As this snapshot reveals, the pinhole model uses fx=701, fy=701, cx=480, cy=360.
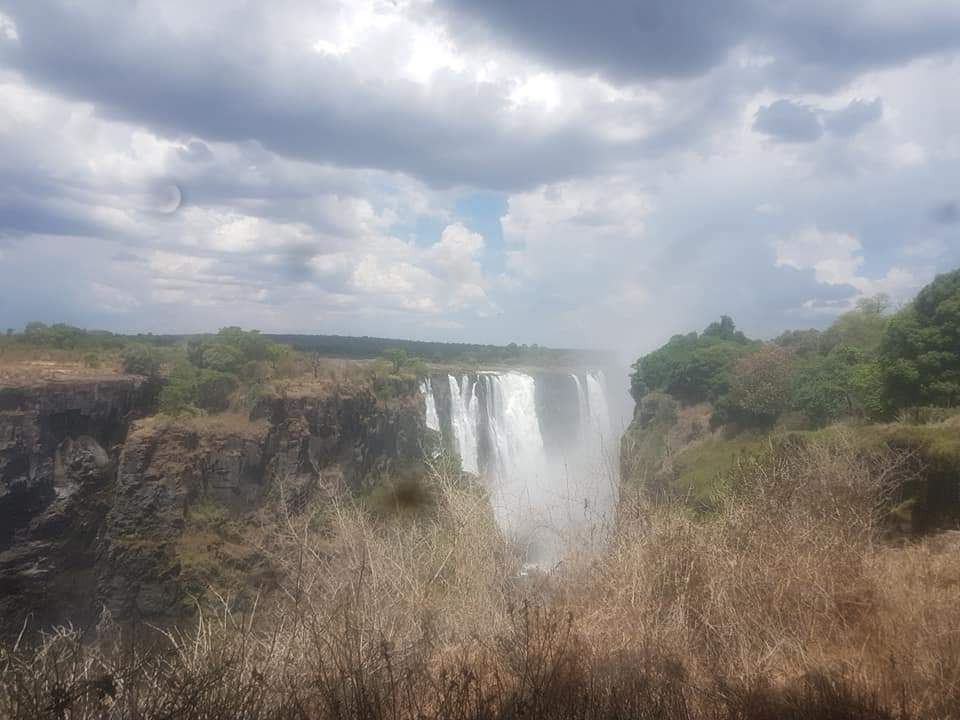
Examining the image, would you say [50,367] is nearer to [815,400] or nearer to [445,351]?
[815,400]

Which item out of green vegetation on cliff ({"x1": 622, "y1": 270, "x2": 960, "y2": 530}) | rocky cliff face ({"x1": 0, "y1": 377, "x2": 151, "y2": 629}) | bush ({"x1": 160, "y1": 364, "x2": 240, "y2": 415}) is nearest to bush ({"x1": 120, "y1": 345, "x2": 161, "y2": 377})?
bush ({"x1": 160, "y1": 364, "x2": 240, "y2": 415})

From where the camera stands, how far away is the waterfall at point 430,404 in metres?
38.4

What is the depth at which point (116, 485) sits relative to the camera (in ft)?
93.0

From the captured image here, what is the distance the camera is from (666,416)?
38656 mm

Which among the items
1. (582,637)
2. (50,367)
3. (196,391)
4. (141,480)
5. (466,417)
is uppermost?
(50,367)

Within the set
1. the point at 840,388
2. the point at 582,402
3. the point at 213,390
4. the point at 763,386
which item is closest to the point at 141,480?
the point at 213,390

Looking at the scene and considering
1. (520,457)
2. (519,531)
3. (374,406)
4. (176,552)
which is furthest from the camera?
(520,457)

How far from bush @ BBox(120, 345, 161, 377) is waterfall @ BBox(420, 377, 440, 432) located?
44.4 feet

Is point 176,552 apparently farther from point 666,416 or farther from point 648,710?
point 648,710

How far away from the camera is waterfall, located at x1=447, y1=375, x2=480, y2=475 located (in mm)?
38250

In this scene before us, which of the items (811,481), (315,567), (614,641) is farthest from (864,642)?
(315,567)

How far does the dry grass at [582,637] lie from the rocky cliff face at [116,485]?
17.1m

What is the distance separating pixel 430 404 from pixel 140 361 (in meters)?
14.8

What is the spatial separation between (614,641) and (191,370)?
30.9m
